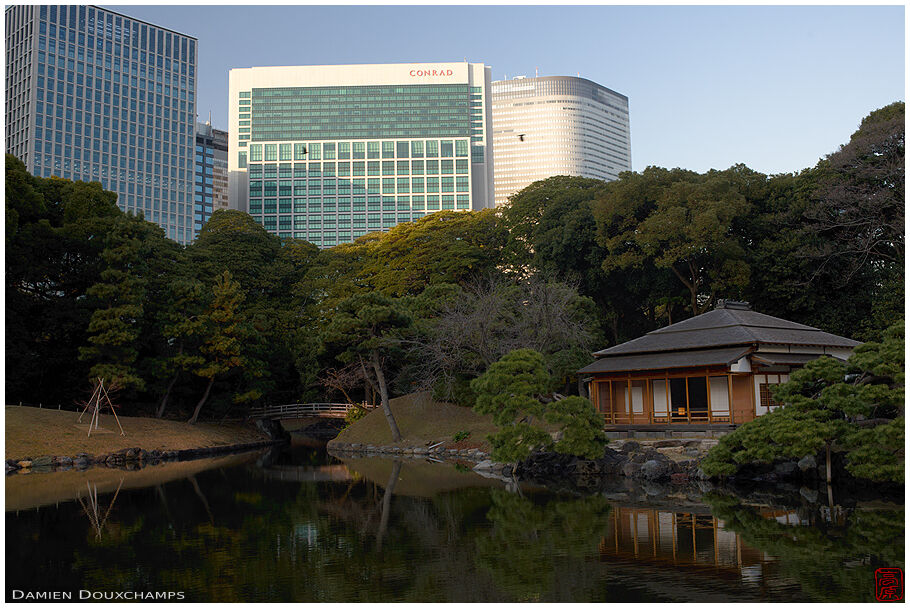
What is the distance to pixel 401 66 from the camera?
102125 millimetres

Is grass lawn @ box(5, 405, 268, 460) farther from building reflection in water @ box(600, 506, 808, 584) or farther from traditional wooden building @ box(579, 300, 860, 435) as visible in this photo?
building reflection in water @ box(600, 506, 808, 584)

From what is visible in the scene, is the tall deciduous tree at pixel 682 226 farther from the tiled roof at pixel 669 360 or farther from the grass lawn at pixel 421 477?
the grass lawn at pixel 421 477

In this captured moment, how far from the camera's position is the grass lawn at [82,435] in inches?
1015

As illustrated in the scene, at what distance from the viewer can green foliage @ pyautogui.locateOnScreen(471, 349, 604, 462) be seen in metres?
20.0

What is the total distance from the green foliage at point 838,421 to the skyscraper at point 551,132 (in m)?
132

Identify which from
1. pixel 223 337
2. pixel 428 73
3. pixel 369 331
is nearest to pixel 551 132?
pixel 428 73

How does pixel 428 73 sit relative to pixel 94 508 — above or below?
above

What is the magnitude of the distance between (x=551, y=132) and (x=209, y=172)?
230 ft

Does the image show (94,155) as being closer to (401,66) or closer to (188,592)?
(401,66)

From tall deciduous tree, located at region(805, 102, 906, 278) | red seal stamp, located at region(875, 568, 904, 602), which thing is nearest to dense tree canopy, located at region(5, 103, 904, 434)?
tall deciduous tree, located at region(805, 102, 906, 278)

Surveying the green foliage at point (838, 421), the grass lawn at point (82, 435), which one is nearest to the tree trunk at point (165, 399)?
the grass lawn at point (82, 435)

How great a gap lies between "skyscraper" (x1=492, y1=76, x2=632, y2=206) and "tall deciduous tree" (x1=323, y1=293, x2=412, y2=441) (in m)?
120

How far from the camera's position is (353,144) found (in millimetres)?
101938

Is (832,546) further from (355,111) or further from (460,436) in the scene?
(355,111)
